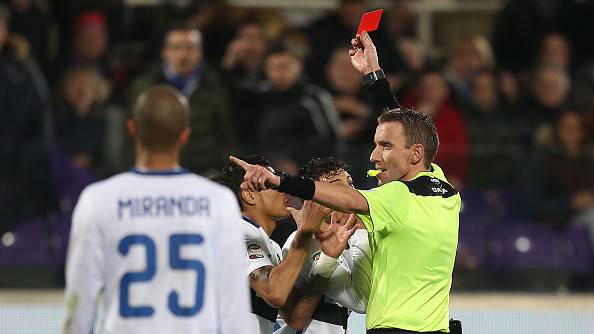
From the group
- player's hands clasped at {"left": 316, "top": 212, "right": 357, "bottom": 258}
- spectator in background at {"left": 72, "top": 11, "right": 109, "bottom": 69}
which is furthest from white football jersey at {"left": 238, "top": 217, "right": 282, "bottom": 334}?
spectator in background at {"left": 72, "top": 11, "right": 109, "bottom": 69}

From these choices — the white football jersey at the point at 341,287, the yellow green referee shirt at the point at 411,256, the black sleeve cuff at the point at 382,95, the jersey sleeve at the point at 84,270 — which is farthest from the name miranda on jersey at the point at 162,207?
the black sleeve cuff at the point at 382,95

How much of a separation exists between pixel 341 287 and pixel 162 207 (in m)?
1.52

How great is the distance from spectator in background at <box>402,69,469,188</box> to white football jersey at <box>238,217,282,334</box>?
5.50m

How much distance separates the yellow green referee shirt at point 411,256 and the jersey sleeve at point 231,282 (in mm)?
955

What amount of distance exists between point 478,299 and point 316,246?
6.01m

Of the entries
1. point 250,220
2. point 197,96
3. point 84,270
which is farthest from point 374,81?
point 197,96

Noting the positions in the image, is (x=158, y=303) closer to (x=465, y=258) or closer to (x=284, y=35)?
(x=465, y=258)

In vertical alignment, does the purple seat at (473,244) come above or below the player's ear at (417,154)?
below

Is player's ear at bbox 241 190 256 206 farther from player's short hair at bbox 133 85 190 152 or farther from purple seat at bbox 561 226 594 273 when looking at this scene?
purple seat at bbox 561 226 594 273

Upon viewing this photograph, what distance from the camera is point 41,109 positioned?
11281mm

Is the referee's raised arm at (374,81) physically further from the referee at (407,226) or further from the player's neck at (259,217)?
the player's neck at (259,217)

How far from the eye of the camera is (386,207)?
521cm

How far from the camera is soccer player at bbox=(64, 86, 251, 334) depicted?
14.2ft

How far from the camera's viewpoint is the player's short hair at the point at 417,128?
17.9 ft
